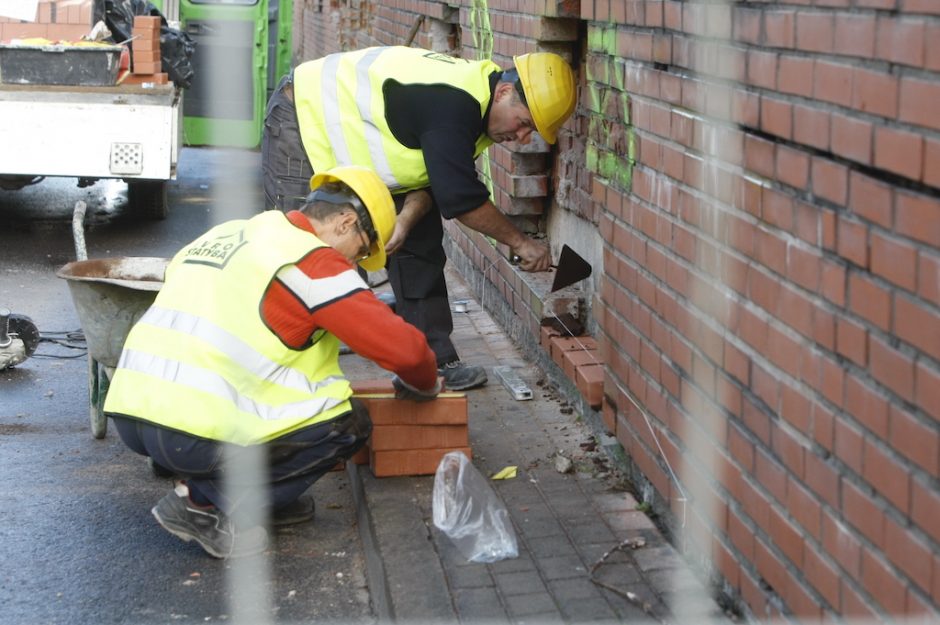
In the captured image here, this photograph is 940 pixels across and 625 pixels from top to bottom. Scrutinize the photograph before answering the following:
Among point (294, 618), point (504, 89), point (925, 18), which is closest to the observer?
point (925, 18)

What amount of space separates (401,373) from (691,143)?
1.15m

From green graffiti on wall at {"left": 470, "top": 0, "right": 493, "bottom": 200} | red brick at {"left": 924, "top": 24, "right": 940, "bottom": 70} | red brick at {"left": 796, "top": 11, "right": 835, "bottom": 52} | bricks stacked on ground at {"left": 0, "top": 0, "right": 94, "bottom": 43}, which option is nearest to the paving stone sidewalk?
red brick at {"left": 796, "top": 11, "right": 835, "bottom": 52}

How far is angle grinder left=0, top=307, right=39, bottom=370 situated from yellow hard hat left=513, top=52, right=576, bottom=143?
2.83 metres

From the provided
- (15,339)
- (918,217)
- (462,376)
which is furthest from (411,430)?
(15,339)

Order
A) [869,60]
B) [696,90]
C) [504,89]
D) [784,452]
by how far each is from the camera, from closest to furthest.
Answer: [869,60], [784,452], [696,90], [504,89]

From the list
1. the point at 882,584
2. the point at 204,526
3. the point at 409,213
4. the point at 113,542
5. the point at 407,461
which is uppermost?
the point at 409,213

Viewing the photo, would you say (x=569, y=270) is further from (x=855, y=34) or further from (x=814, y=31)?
(x=855, y=34)

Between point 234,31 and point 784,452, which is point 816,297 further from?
point 234,31

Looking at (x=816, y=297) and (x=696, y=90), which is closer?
(x=816, y=297)

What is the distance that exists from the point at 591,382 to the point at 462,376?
3.02 feet

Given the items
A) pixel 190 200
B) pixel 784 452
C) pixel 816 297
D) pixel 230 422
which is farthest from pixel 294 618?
pixel 190 200

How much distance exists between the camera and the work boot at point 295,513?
4.14 meters

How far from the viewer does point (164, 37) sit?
33.2 ft

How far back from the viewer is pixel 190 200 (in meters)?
11.6
